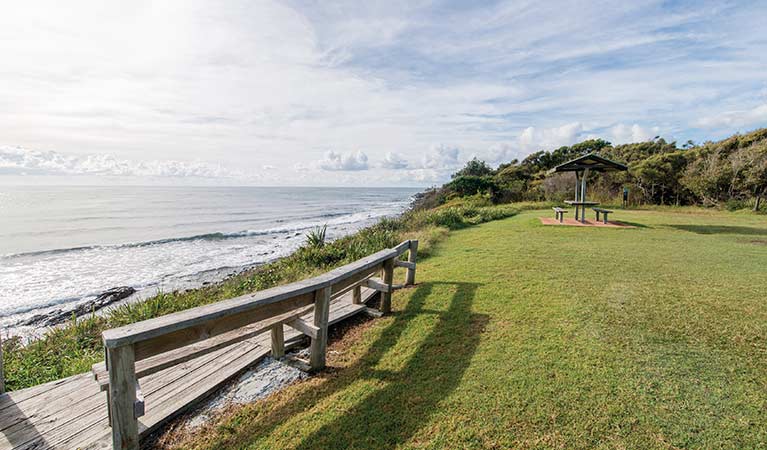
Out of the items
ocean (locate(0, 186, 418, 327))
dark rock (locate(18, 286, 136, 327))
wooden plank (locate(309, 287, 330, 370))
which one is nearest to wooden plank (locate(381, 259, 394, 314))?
wooden plank (locate(309, 287, 330, 370))

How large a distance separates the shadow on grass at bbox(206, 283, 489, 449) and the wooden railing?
0.48 metres

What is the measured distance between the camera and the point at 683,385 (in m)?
2.84

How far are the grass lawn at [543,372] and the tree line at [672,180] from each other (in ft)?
45.8

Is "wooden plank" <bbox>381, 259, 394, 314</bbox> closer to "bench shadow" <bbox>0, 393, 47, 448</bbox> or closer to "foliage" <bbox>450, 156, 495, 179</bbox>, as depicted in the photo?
"bench shadow" <bbox>0, 393, 47, 448</bbox>

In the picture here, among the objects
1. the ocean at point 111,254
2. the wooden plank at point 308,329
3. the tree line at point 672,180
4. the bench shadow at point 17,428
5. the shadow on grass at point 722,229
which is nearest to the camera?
the bench shadow at point 17,428

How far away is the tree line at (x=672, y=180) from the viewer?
17.5m

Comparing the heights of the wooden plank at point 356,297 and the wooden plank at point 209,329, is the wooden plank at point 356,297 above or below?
below

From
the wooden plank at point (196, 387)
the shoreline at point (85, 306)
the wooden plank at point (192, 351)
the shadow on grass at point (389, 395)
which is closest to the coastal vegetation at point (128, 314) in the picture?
the shoreline at point (85, 306)

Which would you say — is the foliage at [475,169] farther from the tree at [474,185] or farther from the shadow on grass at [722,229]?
the shadow on grass at [722,229]

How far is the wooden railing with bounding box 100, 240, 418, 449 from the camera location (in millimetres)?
2094

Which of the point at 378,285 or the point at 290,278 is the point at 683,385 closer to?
the point at 378,285

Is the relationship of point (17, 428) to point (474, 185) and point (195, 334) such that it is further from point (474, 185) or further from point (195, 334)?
point (474, 185)

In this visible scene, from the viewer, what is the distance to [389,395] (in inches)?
113

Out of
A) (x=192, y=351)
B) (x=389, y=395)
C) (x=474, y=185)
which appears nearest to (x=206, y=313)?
(x=192, y=351)
